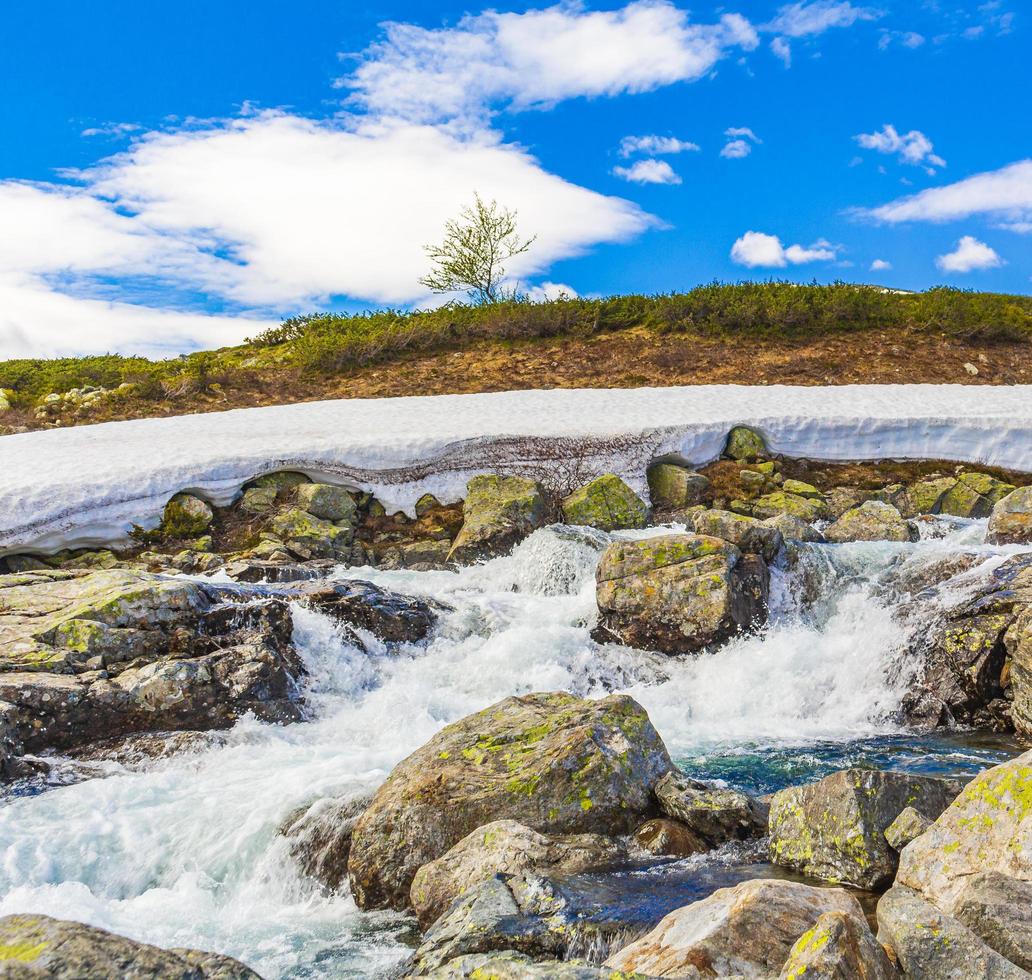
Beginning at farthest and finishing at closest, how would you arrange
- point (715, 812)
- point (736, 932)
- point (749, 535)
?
1. point (749, 535)
2. point (715, 812)
3. point (736, 932)

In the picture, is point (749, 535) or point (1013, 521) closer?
point (749, 535)

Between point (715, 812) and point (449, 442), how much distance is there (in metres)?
14.2

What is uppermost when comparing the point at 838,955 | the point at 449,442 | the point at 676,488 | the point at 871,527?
the point at 449,442

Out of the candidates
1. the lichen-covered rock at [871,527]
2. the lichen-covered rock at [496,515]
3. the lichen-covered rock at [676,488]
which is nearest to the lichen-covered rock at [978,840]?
the lichen-covered rock at [871,527]

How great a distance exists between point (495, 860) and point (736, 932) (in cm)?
216

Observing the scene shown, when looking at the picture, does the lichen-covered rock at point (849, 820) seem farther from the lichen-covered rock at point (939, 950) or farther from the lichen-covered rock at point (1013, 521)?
the lichen-covered rock at point (1013, 521)

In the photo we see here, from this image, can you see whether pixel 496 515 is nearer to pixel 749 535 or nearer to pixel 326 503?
pixel 326 503

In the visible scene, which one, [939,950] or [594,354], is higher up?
[594,354]

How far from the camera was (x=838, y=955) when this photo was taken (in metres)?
3.47

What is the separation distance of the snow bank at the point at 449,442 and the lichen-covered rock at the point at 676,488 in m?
0.44

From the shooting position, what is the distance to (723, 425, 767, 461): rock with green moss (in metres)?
20.7

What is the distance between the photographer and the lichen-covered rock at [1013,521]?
14.1m

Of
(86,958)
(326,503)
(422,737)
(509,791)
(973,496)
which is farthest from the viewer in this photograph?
(973,496)

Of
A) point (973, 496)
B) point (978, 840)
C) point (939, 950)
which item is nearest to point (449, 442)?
point (973, 496)
